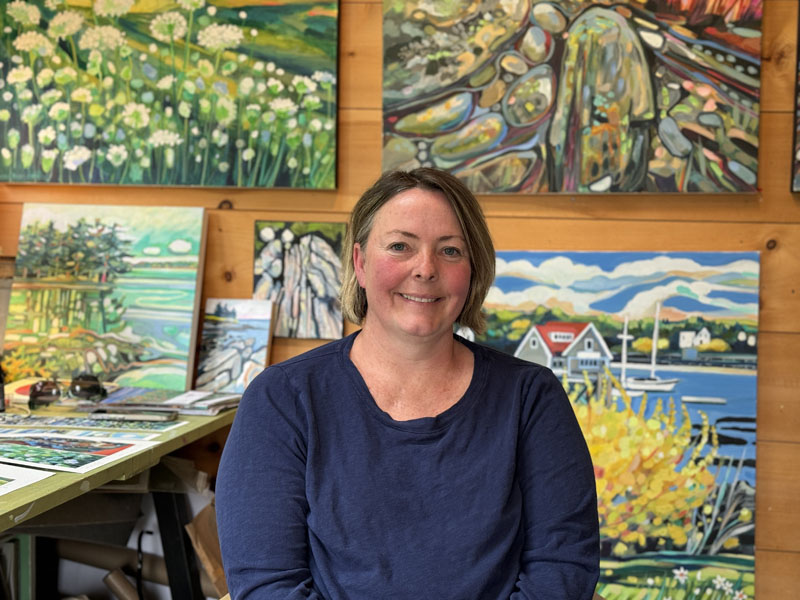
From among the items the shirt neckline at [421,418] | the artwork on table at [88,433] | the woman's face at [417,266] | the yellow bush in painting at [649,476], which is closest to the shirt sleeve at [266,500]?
the shirt neckline at [421,418]

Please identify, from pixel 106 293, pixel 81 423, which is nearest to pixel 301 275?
pixel 106 293

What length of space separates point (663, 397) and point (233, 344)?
116 cm

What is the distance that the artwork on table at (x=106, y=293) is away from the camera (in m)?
2.10

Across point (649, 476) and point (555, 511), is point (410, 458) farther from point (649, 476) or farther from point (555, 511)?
point (649, 476)

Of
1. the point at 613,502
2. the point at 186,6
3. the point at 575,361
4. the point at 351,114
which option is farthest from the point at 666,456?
the point at 186,6

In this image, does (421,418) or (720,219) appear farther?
(720,219)

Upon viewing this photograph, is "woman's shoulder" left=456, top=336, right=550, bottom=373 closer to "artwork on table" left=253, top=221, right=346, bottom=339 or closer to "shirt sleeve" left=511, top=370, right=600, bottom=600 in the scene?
"shirt sleeve" left=511, top=370, right=600, bottom=600

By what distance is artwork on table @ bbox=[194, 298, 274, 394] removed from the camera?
2.08 metres

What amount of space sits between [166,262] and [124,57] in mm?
581

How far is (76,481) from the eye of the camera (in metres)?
1.31

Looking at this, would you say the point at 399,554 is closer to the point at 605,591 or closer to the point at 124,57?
the point at 605,591

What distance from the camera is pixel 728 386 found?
6.47ft

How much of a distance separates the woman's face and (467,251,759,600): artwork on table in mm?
834

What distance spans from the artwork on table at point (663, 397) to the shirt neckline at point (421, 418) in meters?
0.78
